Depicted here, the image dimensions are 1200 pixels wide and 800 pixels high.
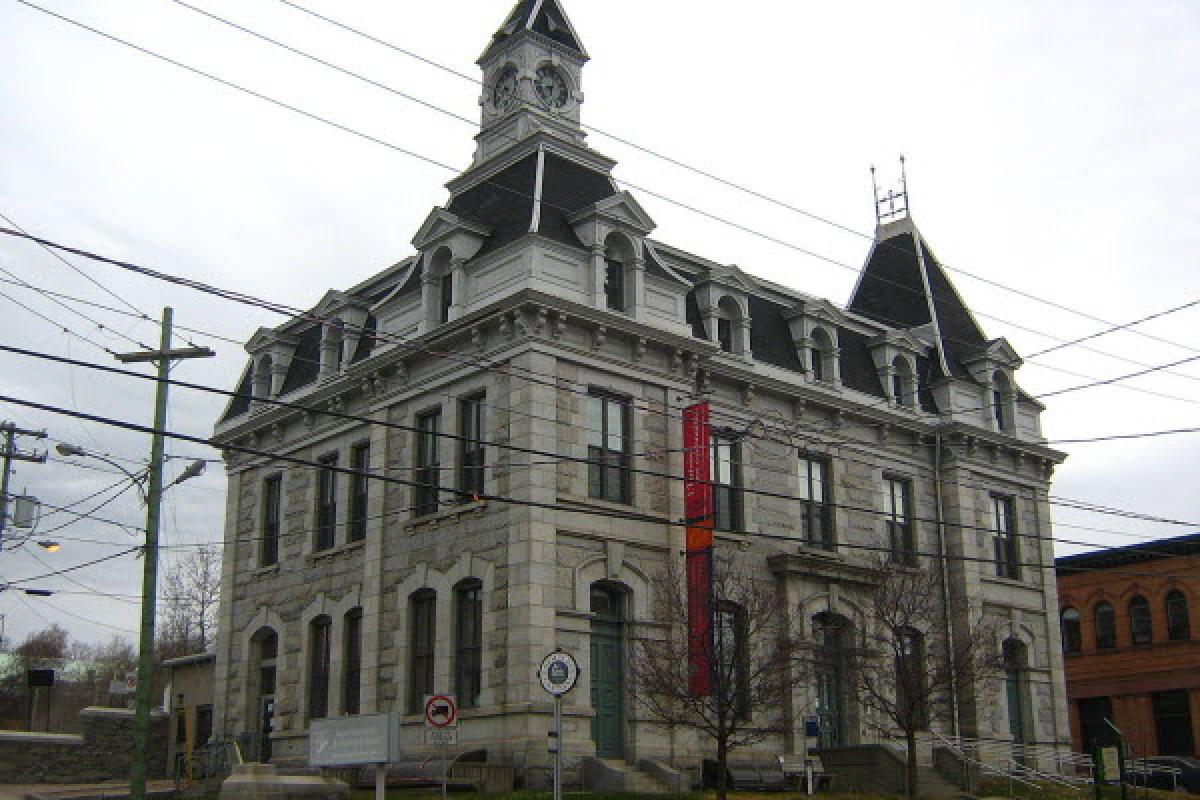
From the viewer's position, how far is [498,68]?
37.1 meters

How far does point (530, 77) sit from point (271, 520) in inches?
536

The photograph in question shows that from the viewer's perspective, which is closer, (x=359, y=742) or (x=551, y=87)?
(x=359, y=742)

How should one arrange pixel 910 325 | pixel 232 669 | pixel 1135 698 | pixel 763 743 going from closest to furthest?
pixel 763 743
pixel 232 669
pixel 910 325
pixel 1135 698

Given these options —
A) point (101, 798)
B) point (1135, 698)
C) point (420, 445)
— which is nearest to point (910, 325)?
point (420, 445)

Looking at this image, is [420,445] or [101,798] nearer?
[101,798]

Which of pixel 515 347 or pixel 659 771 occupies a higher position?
pixel 515 347

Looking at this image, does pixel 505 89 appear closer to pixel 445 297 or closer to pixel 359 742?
pixel 445 297

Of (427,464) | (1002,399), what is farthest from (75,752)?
(1002,399)

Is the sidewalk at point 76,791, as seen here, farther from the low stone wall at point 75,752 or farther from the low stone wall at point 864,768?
the low stone wall at point 864,768

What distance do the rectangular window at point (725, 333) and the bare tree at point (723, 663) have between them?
5.76 metres

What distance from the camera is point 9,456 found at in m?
34.5

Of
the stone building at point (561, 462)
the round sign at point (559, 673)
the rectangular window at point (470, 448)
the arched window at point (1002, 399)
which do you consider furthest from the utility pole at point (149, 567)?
the arched window at point (1002, 399)

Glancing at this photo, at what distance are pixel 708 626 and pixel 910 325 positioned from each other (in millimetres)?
18129

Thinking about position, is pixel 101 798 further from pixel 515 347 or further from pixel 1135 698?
pixel 1135 698
